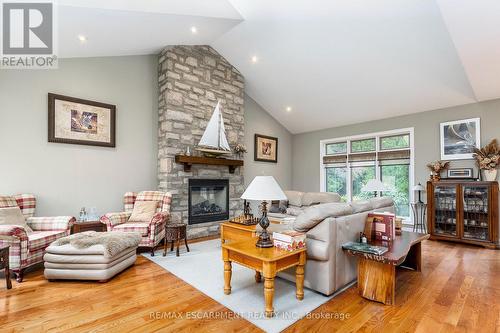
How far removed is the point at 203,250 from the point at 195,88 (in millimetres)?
3266

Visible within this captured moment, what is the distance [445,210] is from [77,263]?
6028 millimetres

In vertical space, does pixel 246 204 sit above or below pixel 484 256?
above

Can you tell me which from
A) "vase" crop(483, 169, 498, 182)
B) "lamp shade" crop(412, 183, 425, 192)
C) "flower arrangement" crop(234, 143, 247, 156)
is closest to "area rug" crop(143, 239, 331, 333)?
"flower arrangement" crop(234, 143, 247, 156)

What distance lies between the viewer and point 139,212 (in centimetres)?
431

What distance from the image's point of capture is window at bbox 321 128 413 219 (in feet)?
19.0

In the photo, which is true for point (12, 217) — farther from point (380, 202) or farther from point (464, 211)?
point (464, 211)

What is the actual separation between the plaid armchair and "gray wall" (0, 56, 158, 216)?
0.30 meters

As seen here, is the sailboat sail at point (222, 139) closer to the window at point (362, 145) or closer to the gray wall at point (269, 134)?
the gray wall at point (269, 134)

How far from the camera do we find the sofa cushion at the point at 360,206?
2965 mm

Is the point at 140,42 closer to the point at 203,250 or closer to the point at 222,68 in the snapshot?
the point at 222,68

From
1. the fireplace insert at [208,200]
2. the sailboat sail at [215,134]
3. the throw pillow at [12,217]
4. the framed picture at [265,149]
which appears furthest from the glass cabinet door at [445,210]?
the throw pillow at [12,217]

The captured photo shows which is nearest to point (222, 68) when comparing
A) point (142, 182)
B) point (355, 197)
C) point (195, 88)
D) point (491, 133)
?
point (195, 88)

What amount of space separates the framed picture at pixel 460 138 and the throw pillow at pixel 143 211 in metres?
5.75

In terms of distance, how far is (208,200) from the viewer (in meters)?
5.60
